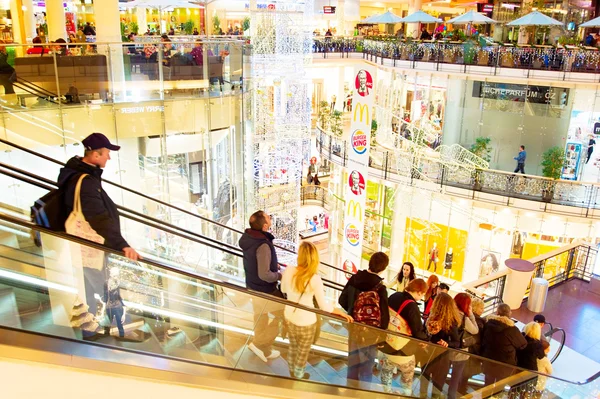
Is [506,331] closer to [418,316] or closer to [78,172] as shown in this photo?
[418,316]

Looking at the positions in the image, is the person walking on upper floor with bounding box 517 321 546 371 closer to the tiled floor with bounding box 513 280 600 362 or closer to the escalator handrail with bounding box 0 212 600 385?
the escalator handrail with bounding box 0 212 600 385

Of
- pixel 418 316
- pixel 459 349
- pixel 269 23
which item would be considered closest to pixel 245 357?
pixel 418 316

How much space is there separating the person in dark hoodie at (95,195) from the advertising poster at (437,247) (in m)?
14.2

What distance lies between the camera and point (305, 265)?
14.5 feet

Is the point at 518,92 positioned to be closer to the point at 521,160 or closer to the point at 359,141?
the point at 521,160

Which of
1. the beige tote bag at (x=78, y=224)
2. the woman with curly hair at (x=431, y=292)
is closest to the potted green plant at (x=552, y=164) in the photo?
the woman with curly hair at (x=431, y=292)

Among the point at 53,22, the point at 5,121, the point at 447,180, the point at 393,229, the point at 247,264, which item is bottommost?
the point at 393,229

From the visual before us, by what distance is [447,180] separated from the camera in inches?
609

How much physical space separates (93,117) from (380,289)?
6.79m

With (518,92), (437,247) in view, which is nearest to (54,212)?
(437,247)

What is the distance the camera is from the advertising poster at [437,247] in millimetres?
16812

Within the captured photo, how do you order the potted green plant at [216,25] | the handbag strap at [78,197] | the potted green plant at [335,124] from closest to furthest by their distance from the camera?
the handbag strap at [78,197], the potted green plant at [335,124], the potted green plant at [216,25]

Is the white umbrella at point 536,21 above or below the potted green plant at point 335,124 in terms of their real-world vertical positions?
above

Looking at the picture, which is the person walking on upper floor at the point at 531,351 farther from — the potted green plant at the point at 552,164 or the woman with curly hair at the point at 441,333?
the potted green plant at the point at 552,164
